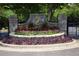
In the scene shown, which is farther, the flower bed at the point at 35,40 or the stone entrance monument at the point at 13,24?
the stone entrance monument at the point at 13,24

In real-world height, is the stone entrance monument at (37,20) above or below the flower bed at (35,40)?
above

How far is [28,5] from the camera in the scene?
17.5 meters

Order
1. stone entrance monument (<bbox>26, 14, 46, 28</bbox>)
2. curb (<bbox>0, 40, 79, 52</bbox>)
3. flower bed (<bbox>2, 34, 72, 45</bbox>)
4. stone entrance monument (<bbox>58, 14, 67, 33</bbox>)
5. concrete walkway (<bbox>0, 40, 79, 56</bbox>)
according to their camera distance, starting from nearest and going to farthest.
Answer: concrete walkway (<bbox>0, 40, 79, 56</bbox>)
curb (<bbox>0, 40, 79, 52</bbox>)
flower bed (<bbox>2, 34, 72, 45</bbox>)
stone entrance monument (<bbox>26, 14, 46, 28</bbox>)
stone entrance monument (<bbox>58, 14, 67, 33</bbox>)

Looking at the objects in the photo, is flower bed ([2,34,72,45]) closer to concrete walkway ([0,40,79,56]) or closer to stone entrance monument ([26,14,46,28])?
concrete walkway ([0,40,79,56])

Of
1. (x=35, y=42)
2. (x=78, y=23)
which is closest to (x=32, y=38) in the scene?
(x=35, y=42)

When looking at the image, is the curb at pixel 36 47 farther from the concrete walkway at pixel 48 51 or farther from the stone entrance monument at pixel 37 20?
the stone entrance monument at pixel 37 20

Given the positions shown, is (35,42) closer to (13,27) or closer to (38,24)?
(38,24)

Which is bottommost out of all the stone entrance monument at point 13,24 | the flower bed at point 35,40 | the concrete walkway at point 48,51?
the concrete walkway at point 48,51

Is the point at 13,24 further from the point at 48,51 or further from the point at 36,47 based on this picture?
the point at 48,51

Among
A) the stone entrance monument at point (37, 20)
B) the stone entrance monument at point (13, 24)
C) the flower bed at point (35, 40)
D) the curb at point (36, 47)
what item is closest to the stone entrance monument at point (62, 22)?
the stone entrance monument at point (37, 20)

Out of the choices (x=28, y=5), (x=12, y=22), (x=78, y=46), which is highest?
(x=28, y=5)

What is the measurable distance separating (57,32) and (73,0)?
2.46 m

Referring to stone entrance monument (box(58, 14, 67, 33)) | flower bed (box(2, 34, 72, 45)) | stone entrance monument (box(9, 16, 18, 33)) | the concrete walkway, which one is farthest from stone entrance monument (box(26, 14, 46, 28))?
the concrete walkway

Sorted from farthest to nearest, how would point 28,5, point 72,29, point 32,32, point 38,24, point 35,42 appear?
1. point 72,29
2. point 28,5
3. point 38,24
4. point 32,32
5. point 35,42
